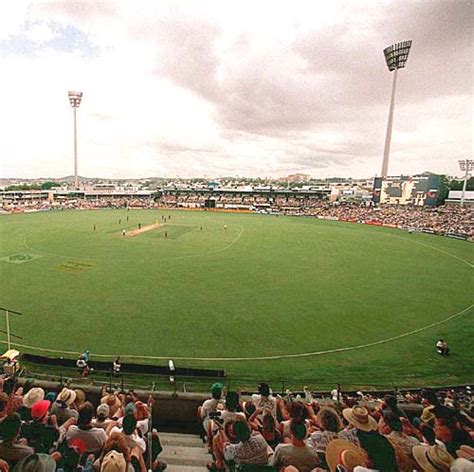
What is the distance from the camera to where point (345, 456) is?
147 inches

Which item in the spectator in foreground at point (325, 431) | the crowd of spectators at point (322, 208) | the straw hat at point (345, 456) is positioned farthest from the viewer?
the crowd of spectators at point (322, 208)

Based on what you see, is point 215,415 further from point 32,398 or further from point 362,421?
point 32,398

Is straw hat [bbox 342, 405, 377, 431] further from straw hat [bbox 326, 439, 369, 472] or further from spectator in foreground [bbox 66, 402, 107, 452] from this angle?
spectator in foreground [bbox 66, 402, 107, 452]

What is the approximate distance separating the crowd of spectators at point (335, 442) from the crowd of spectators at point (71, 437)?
122cm

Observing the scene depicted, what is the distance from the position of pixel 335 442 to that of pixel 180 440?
13.3 feet

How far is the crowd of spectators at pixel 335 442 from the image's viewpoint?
3.70 meters

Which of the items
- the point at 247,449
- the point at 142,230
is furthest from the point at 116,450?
the point at 142,230

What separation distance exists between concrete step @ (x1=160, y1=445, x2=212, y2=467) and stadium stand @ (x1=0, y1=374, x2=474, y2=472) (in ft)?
0.06

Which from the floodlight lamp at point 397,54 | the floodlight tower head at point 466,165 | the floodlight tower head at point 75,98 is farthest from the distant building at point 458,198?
the floodlight tower head at point 75,98

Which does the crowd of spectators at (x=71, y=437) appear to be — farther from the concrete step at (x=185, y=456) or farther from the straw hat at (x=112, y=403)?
the concrete step at (x=185, y=456)

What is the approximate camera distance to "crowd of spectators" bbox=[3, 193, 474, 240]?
192ft

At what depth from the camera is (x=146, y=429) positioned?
17.6 feet

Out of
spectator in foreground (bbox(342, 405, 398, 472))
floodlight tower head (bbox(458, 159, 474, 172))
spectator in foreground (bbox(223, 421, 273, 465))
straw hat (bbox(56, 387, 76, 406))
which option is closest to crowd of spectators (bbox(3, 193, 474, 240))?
floodlight tower head (bbox(458, 159, 474, 172))

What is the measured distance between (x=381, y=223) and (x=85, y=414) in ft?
223
